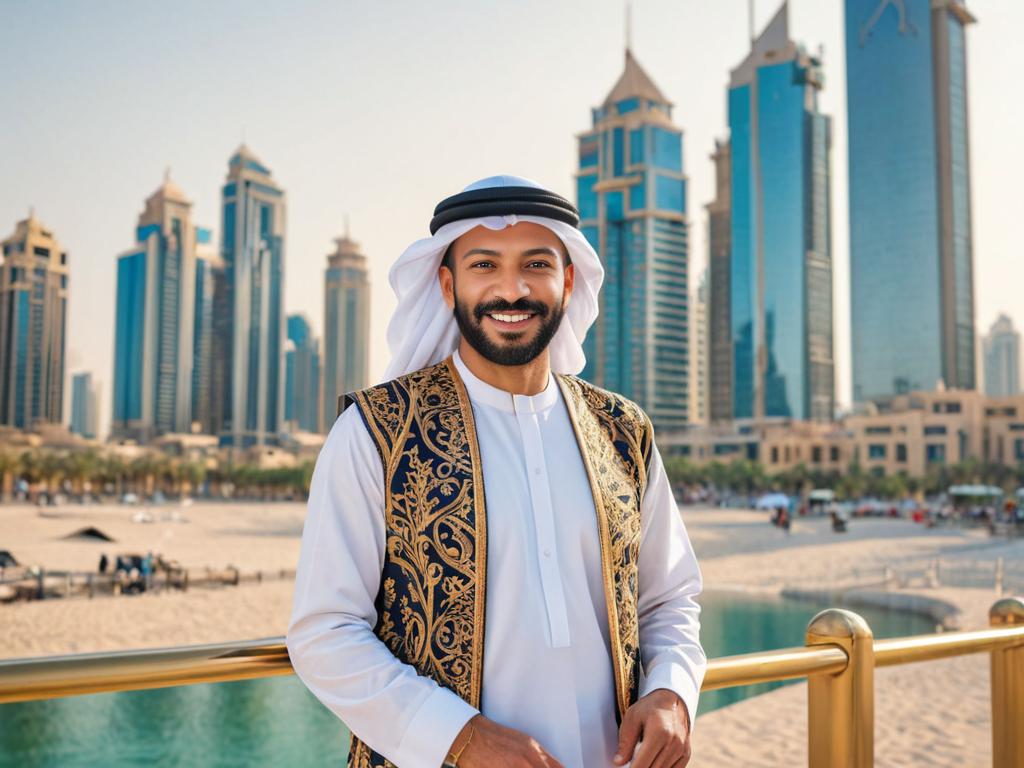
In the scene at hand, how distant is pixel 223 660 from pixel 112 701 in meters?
12.8

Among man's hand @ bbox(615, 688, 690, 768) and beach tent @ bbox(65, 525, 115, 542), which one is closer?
man's hand @ bbox(615, 688, 690, 768)

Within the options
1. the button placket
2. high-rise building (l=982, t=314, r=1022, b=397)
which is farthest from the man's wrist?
high-rise building (l=982, t=314, r=1022, b=397)

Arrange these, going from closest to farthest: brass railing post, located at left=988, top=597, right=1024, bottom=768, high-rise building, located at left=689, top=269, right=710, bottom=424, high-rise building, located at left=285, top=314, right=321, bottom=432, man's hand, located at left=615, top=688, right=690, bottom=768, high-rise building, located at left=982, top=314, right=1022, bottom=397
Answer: man's hand, located at left=615, top=688, right=690, bottom=768 < brass railing post, located at left=988, top=597, right=1024, bottom=768 < high-rise building, located at left=689, top=269, right=710, bottom=424 < high-rise building, located at left=285, top=314, right=321, bottom=432 < high-rise building, located at left=982, top=314, right=1022, bottom=397

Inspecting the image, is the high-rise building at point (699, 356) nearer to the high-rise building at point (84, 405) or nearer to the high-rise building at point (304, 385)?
the high-rise building at point (304, 385)

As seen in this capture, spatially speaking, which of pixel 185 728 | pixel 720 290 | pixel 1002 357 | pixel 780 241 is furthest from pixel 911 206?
pixel 1002 357

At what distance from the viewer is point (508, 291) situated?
5.24 feet

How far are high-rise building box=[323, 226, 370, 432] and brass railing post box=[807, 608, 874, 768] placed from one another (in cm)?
13295

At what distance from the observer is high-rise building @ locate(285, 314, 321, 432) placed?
15462cm

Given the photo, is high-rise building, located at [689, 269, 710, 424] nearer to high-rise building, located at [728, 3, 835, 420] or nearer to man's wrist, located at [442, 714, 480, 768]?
high-rise building, located at [728, 3, 835, 420]

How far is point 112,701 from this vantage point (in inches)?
495

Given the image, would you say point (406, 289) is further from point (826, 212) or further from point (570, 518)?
point (826, 212)

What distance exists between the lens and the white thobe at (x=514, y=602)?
4.34ft

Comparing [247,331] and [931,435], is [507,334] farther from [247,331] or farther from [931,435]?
[247,331]

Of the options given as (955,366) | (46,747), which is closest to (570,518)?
(46,747)
